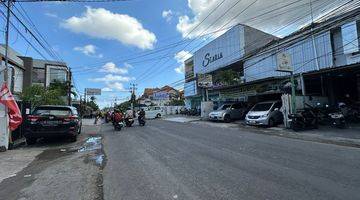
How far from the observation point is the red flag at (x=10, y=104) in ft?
37.8

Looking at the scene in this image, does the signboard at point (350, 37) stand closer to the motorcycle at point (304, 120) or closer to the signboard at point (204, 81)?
the motorcycle at point (304, 120)

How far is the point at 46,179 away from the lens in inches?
269

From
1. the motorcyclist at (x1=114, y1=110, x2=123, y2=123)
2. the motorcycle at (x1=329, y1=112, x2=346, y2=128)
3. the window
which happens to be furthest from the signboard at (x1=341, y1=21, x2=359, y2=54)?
the window

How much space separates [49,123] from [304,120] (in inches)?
531

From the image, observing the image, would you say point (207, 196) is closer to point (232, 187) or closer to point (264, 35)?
point (232, 187)

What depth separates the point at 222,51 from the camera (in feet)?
→ 140

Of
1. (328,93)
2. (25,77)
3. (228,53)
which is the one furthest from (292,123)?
(25,77)

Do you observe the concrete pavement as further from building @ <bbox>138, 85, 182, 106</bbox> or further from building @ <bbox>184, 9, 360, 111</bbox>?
building @ <bbox>138, 85, 182, 106</bbox>

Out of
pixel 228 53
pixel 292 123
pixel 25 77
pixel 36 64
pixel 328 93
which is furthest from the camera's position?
pixel 36 64

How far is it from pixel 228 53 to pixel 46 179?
119 ft

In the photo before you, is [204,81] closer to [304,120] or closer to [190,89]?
[304,120]

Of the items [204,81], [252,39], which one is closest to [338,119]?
[204,81]

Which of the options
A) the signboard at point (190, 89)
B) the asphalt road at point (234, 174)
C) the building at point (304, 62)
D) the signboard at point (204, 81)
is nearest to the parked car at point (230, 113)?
the building at point (304, 62)

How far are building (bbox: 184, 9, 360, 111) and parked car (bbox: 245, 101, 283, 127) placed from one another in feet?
4.76
